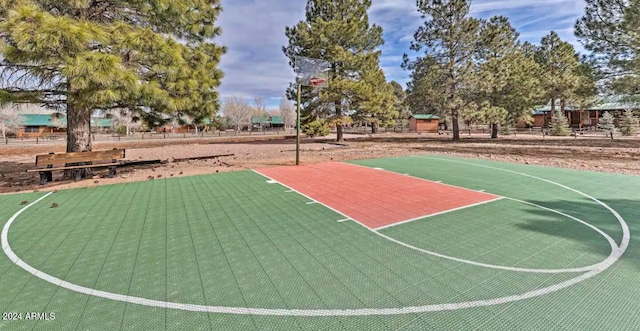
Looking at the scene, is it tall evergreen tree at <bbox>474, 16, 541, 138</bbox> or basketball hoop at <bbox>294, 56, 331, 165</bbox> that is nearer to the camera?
basketball hoop at <bbox>294, 56, 331, 165</bbox>

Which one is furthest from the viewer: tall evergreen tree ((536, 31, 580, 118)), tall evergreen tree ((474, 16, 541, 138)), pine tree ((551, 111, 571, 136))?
pine tree ((551, 111, 571, 136))

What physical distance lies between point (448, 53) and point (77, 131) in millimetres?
24321

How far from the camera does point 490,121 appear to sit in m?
23.5

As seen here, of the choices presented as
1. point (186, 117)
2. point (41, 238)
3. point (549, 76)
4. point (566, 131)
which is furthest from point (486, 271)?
point (566, 131)

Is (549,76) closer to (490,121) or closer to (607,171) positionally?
(490,121)

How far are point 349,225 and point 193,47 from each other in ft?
31.0

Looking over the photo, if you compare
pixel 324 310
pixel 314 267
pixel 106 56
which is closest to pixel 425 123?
pixel 106 56

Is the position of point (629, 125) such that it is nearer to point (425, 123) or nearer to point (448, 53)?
point (448, 53)

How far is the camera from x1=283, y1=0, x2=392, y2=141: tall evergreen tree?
20.4m

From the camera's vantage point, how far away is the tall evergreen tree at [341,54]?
20422 mm

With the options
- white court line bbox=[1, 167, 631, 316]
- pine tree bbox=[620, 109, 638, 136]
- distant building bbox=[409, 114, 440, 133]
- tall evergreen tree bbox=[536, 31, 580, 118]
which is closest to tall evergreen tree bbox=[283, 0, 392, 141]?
tall evergreen tree bbox=[536, 31, 580, 118]

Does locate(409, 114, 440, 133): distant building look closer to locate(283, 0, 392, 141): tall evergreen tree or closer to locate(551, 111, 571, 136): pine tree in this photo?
locate(551, 111, 571, 136): pine tree

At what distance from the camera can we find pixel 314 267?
3.49m

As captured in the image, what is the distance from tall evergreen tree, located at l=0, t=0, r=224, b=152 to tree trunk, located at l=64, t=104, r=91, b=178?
0.02 meters
